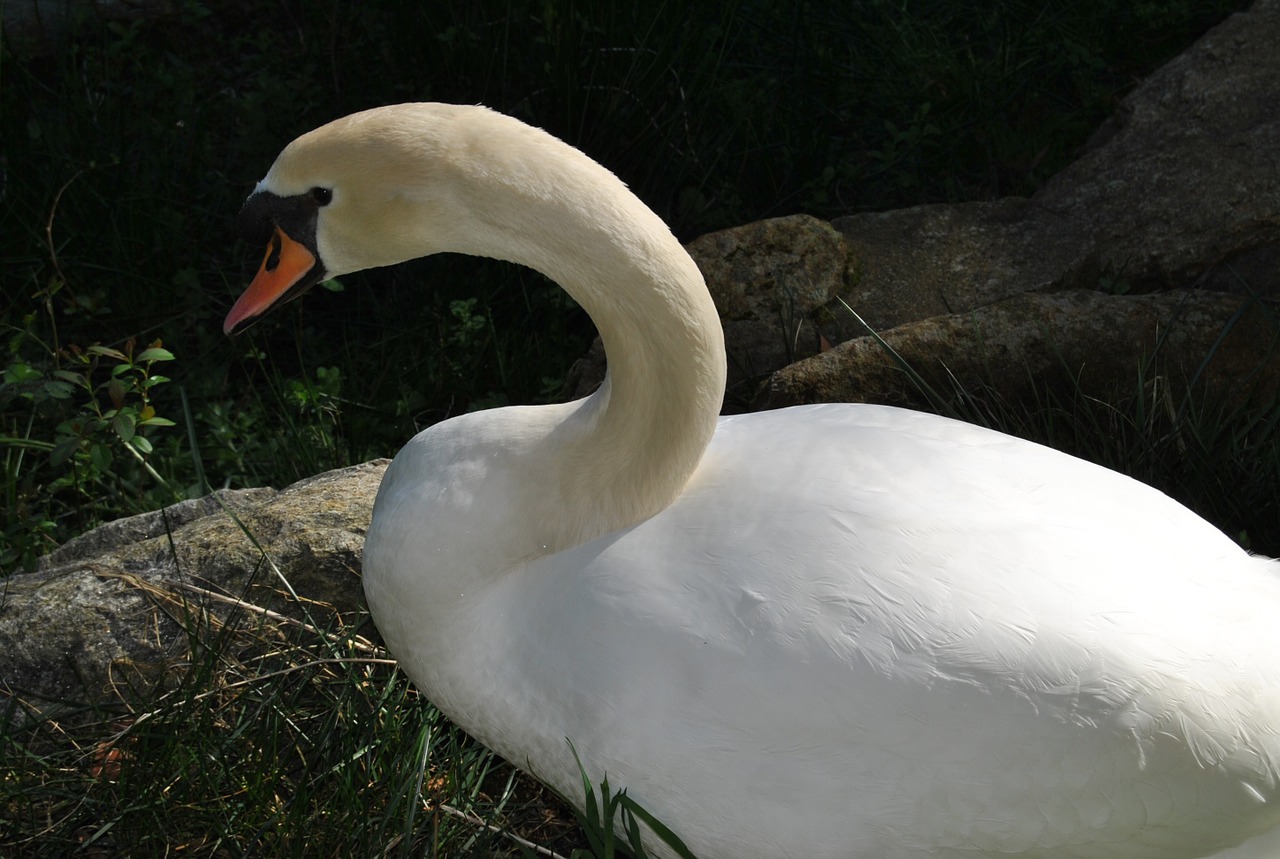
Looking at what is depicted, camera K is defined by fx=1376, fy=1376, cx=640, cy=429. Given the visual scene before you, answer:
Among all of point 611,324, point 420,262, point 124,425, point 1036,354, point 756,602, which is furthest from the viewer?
point 420,262

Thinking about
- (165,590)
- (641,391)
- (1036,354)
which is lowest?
(165,590)

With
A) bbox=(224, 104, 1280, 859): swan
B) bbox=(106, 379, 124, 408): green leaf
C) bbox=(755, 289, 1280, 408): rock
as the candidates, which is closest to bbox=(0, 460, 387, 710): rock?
bbox=(106, 379, 124, 408): green leaf

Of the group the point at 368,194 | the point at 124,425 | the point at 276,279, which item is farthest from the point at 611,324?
the point at 124,425

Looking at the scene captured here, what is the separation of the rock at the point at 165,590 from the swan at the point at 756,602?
0.70 m

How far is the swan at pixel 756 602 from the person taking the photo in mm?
2094

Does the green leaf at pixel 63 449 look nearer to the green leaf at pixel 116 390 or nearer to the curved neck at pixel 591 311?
the green leaf at pixel 116 390

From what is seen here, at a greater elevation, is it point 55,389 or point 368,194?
point 368,194

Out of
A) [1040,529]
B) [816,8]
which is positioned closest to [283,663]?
[1040,529]

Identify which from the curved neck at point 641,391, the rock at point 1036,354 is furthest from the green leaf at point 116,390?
the rock at point 1036,354

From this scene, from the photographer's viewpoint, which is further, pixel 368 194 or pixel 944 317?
pixel 944 317

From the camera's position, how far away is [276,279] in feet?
7.63

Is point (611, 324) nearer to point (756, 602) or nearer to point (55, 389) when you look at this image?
point (756, 602)

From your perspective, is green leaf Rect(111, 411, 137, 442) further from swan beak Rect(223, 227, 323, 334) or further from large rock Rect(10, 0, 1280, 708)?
swan beak Rect(223, 227, 323, 334)

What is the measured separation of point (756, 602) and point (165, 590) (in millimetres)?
1522
